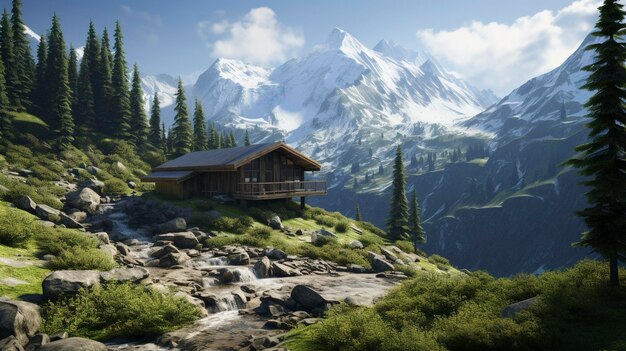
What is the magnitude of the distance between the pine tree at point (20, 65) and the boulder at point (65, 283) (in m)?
64.8

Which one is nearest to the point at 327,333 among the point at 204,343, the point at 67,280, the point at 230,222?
the point at 204,343

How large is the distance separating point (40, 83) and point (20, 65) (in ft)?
20.6

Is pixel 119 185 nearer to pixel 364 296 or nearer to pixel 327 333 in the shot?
pixel 364 296

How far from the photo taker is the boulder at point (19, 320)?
11656 millimetres

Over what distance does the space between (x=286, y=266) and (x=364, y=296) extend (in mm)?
7679

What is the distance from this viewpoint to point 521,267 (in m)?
196

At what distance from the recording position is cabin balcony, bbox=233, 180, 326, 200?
39.2m

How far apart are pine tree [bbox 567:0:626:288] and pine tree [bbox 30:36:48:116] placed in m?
79.9

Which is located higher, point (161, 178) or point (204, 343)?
point (161, 178)

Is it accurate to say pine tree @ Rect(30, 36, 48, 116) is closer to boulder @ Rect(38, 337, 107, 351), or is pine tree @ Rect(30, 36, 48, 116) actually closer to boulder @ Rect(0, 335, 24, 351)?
boulder @ Rect(0, 335, 24, 351)

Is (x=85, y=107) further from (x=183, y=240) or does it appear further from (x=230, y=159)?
(x=183, y=240)

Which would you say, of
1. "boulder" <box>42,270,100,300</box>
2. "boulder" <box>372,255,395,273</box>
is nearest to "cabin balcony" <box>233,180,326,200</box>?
"boulder" <box>372,255,395,273</box>

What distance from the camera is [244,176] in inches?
1587

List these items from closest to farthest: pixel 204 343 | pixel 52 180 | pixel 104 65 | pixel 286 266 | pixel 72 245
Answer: pixel 204 343, pixel 72 245, pixel 286 266, pixel 52 180, pixel 104 65
